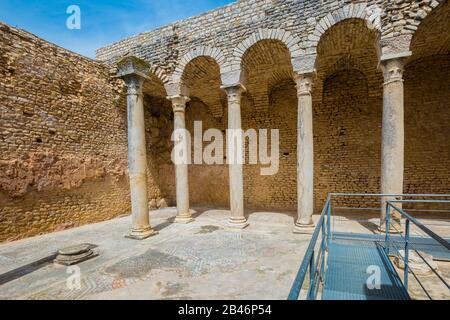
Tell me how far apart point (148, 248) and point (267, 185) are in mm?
6715

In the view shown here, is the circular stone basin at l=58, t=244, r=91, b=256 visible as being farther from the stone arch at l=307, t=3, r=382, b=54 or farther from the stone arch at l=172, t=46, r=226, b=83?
the stone arch at l=307, t=3, r=382, b=54

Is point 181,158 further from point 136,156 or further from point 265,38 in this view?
point 265,38

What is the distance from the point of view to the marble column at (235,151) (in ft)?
23.9

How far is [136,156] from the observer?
21.7ft

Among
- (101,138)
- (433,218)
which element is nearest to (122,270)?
(101,138)

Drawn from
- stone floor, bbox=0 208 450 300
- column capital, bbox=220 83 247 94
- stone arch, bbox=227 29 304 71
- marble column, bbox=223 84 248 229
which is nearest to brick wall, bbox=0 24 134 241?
stone floor, bbox=0 208 450 300

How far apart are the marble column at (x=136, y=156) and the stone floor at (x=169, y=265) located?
1.65ft

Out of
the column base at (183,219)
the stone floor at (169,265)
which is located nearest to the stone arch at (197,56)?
the column base at (183,219)

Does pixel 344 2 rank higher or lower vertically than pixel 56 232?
higher

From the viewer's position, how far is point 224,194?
12039mm

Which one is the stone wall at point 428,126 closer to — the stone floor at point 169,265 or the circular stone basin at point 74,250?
the stone floor at point 169,265

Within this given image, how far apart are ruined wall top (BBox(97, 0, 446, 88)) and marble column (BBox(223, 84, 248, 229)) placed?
493 millimetres

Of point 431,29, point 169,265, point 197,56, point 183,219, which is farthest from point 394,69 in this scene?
point 183,219
